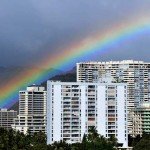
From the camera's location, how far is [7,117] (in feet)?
522

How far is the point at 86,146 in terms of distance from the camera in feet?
198

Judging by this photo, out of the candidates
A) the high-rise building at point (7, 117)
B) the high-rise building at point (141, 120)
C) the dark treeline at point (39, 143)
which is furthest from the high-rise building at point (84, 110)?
the high-rise building at point (7, 117)

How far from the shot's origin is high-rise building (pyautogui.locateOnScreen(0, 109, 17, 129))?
154m

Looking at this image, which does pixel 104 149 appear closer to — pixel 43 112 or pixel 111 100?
pixel 111 100

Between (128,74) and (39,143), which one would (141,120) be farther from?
(39,143)

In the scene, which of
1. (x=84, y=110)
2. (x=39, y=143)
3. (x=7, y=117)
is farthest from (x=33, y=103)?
(x=39, y=143)

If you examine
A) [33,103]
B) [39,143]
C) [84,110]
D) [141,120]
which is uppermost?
[33,103]

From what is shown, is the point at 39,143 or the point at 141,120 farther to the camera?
the point at 141,120

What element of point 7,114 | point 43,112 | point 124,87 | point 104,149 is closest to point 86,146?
point 104,149

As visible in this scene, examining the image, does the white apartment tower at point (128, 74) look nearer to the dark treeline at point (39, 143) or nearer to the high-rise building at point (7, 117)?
the high-rise building at point (7, 117)

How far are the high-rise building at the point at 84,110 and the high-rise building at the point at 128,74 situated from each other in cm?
5615

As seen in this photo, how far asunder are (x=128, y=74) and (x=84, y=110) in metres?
64.1

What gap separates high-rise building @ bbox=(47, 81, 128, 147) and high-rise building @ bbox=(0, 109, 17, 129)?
7304 cm

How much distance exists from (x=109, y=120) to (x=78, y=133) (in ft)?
14.8
